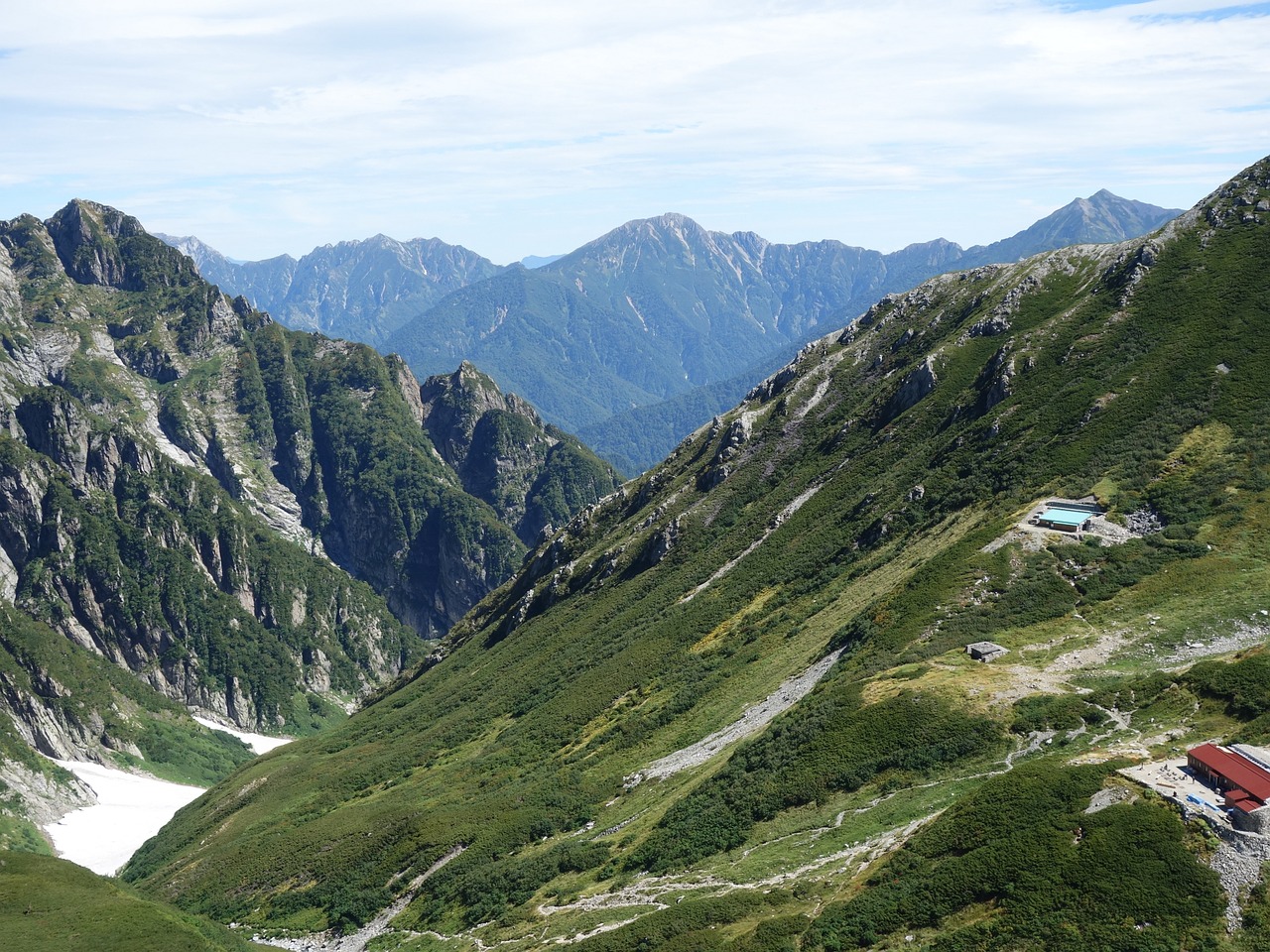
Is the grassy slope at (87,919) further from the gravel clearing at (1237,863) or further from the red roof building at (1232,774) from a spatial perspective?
the red roof building at (1232,774)

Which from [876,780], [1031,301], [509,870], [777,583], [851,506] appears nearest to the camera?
[876,780]

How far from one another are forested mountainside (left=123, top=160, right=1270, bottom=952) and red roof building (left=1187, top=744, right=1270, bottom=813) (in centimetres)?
230

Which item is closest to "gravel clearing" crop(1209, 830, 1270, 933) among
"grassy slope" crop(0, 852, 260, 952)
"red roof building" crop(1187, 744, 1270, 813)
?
"red roof building" crop(1187, 744, 1270, 813)

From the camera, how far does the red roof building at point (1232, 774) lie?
42.5 metres

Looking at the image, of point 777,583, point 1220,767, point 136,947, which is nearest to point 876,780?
point 1220,767

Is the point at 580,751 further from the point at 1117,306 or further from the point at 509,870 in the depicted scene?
the point at 1117,306

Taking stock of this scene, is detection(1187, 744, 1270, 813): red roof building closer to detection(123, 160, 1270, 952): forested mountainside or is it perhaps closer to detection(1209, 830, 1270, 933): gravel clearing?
detection(1209, 830, 1270, 933): gravel clearing

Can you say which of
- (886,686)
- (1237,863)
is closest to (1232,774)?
(1237,863)

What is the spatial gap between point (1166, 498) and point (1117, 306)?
2341 inches

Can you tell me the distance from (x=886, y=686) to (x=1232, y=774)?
2970cm

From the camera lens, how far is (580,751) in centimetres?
10950

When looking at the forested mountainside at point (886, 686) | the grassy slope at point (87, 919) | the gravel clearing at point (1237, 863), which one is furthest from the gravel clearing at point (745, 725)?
the gravel clearing at point (1237, 863)

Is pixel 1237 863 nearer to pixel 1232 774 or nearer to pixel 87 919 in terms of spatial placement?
pixel 1232 774

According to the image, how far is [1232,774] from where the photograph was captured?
1736 inches
